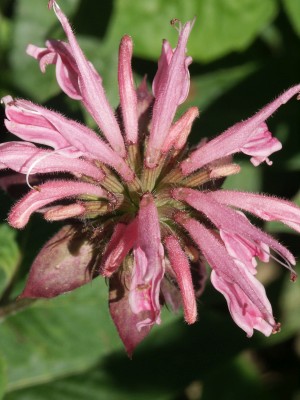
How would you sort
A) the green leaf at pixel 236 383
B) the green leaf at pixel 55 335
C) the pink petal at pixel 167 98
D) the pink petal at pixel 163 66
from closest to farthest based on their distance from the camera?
the pink petal at pixel 167 98
the pink petal at pixel 163 66
the green leaf at pixel 55 335
the green leaf at pixel 236 383

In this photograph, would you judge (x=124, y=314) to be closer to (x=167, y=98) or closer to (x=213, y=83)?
(x=167, y=98)

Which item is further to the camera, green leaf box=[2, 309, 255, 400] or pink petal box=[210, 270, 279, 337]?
green leaf box=[2, 309, 255, 400]

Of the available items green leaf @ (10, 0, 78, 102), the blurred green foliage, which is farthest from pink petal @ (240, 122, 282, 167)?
green leaf @ (10, 0, 78, 102)

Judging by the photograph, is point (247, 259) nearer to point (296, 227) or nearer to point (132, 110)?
point (296, 227)

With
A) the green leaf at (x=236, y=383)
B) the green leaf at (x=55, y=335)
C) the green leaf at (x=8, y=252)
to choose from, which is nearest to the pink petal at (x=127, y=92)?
the green leaf at (x=8, y=252)

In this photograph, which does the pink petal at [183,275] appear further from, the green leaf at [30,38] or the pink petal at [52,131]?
the green leaf at [30,38]

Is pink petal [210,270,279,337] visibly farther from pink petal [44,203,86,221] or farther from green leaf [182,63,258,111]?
green leaf [182,63,258,111]

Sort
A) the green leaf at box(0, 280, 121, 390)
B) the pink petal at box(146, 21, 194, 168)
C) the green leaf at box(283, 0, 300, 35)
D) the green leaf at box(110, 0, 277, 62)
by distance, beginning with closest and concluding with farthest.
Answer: the pink petal at box(146, 21, 194, 168) < the green leaf at box(0, 280, 121, 390) < the green leaf at box(283, 0, 300, 35) < the green leaf at box(110, 0, 277, 62)
